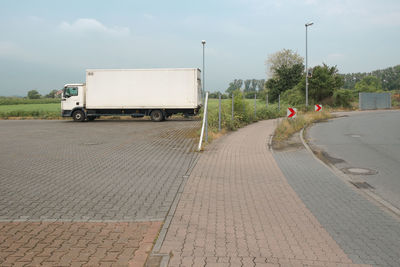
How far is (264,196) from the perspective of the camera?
638 cm

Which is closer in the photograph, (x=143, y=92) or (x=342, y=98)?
(x=143, y=92)

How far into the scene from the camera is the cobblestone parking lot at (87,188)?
4.74 meters

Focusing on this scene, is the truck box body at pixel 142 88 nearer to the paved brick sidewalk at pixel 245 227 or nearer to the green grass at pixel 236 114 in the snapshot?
the green grass at pixel 236 114

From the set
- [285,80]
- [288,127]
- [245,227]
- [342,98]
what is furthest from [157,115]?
[285,80]

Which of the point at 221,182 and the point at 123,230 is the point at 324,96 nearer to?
the point at 221,182

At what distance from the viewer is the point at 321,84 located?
3862 cm

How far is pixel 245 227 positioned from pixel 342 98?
128ft

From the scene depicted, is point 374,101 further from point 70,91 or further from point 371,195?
point 371,195

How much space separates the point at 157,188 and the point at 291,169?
363cm

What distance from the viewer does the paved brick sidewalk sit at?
385 cm

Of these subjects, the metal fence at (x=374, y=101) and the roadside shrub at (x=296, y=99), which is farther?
the metal fence at (x=374, y=101)

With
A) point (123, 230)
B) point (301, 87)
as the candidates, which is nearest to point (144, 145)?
point (123, 230)

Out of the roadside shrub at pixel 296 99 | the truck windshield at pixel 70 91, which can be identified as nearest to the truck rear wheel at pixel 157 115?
the truck windshield at pixel 70 91

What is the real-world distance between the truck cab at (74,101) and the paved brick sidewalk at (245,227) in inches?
806
